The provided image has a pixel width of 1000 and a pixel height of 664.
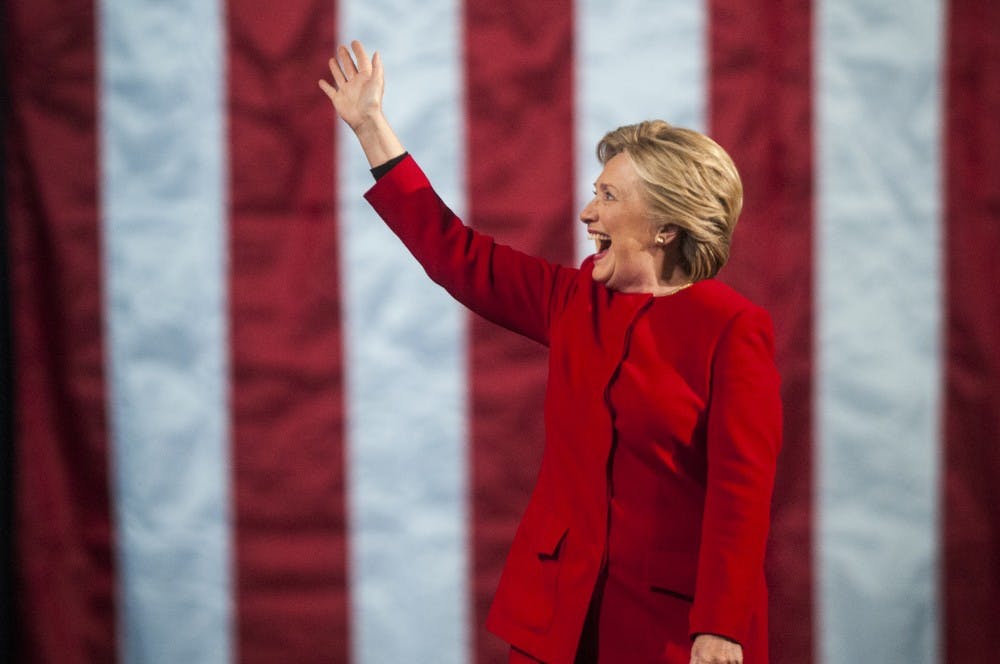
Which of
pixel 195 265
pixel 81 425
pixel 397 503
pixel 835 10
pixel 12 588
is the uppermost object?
pixel 835 10

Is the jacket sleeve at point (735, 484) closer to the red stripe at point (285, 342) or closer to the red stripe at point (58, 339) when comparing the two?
the red stripe at point (285, 342)

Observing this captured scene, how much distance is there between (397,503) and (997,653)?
87 centimetres

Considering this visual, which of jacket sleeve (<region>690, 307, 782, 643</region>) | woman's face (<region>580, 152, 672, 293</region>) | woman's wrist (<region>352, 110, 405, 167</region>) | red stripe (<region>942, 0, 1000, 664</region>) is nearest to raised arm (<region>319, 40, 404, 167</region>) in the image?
woman's wrist (<region>352, 110, 405, 167</region>)

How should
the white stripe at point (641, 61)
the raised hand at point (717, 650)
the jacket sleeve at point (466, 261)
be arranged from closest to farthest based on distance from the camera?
the raised hand at point (717, 650) < the jacket sleeve at point (466, 261) < the white stripe at point (641, 61)

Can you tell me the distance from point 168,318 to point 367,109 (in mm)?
556

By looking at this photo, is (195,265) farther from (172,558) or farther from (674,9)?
(674,9)

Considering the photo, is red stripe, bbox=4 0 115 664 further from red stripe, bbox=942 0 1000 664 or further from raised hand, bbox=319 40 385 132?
red stripe, bbox=942 0 1000 664


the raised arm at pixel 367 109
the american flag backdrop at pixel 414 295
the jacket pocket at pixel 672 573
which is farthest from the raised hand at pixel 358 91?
the jacket pocket at pixel 672 573

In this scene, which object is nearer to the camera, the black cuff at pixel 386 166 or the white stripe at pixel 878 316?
the black cuff at pixel 386 166

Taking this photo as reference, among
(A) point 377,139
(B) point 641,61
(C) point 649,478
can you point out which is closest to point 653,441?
(C) point 649,478

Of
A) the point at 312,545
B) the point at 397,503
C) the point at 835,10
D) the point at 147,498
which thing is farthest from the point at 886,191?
the point at 147,498

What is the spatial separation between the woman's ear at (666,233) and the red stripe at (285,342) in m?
0.58

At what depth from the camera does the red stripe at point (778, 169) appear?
4.45 feet

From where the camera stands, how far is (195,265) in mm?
1370
